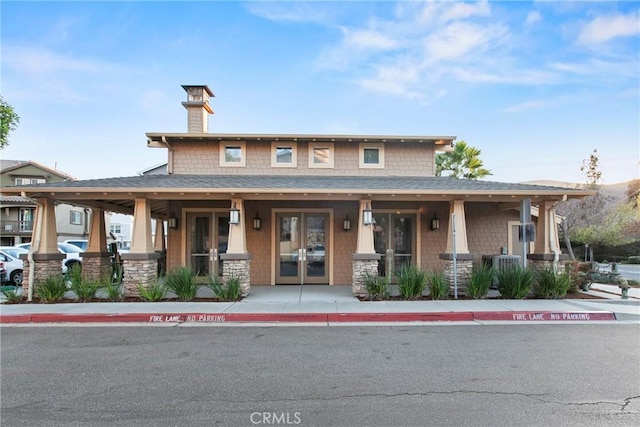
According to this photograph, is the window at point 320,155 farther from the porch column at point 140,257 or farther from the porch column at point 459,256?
the porch column at point 140,257

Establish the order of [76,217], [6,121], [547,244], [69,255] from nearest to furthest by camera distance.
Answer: [547,244], [69,255], [6,121], [76,217]

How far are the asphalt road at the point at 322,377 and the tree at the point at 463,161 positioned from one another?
19.9 metres

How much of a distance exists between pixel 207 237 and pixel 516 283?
9.85 metres

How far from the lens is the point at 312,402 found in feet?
13.2

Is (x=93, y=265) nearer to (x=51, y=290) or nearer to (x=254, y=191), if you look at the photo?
(x=51, y=290)

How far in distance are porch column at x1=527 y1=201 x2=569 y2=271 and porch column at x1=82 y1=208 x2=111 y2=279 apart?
14110 mm

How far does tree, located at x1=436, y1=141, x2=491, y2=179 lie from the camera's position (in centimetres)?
2598

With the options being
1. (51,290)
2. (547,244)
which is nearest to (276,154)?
(51,290)

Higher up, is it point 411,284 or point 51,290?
point 411,284

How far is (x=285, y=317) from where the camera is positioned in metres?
8.21

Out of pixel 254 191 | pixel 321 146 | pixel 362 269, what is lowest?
pixel 362 269

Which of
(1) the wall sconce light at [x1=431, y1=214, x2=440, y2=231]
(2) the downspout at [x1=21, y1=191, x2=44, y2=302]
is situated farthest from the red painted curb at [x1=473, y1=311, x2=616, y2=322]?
(2) the downspout at [x1=21, y1=191, x2=44, y2=302]

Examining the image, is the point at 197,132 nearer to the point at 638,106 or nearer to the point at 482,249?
the point at 482,249

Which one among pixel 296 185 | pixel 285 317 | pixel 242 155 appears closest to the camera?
pixel 285 317
